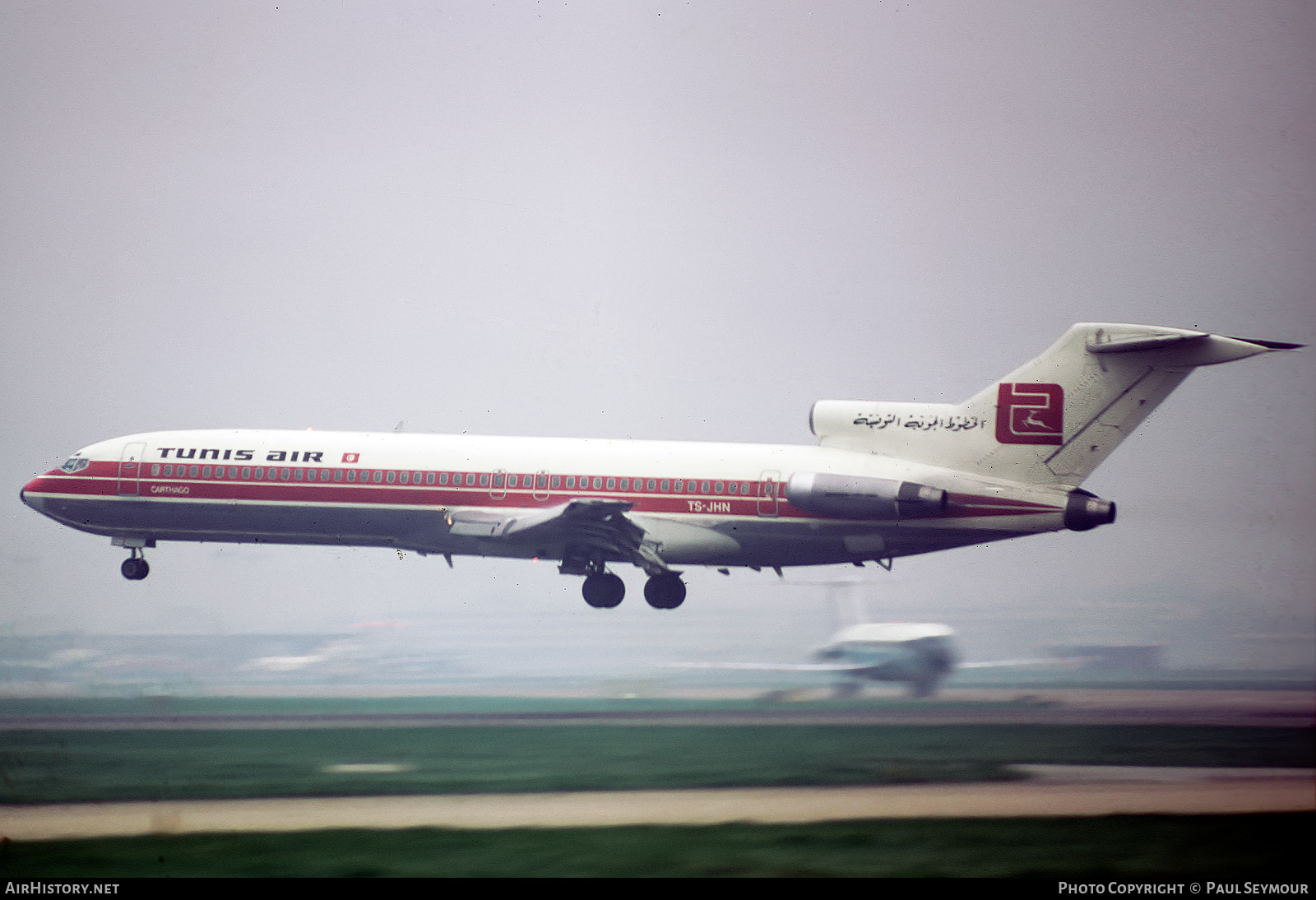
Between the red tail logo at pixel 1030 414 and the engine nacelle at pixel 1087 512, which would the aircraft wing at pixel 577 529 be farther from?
the engine nacelle at pixel 1087 512

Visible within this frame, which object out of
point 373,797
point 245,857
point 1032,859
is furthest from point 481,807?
point 1032,859

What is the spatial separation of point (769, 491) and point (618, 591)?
16.2 feet

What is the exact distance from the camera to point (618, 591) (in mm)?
36281

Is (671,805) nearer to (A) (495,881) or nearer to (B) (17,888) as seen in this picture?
(A) (495,881)

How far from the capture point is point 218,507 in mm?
37031

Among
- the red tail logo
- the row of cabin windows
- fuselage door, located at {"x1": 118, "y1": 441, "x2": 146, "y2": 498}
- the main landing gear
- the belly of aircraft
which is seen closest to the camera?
the red tail logo

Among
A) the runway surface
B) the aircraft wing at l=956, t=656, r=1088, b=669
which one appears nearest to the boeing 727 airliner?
the aircraft wing at l=956, t=656, r=1088, b=669

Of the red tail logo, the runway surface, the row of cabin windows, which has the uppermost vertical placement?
the red tail logo

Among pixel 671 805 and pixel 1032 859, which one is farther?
pixel 671 805

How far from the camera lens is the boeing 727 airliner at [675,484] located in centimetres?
3300

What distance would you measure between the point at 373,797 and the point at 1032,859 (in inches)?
460

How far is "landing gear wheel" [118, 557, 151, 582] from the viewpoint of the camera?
1512 inches

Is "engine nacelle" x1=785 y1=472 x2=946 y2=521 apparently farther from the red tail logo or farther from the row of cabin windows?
the red tail logo

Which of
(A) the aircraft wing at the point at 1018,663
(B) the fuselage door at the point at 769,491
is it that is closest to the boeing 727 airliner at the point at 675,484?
(B) the fuselage door at the point at 769,491
